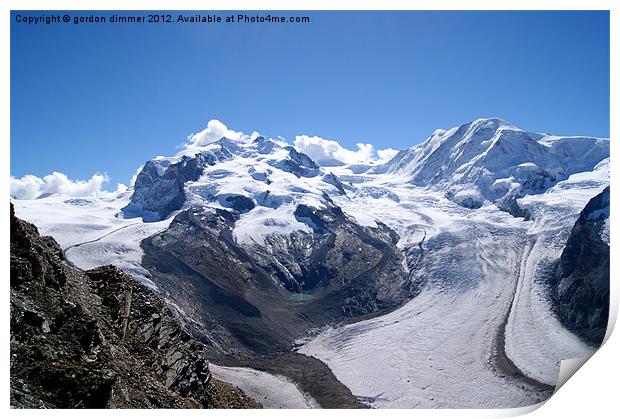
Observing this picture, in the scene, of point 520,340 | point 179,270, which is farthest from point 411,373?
point 179,270

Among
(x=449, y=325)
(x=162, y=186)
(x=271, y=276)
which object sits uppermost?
(x=162, y=186)

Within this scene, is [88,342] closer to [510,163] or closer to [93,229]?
[93,229]

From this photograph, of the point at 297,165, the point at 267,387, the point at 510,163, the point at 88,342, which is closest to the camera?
the point at 88,342

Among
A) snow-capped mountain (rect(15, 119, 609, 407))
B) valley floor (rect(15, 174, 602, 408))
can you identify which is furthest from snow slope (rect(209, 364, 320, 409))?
snow-capped mountain (rect(15, 119, 609, 407))

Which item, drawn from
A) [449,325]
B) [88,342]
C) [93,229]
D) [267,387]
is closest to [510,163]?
[449,325]

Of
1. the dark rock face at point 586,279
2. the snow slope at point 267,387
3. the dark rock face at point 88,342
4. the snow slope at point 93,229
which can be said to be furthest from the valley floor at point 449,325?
the dark rock face at point 88,342

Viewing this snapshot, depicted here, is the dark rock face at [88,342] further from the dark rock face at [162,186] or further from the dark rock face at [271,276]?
the dark rock face at [162,186]
